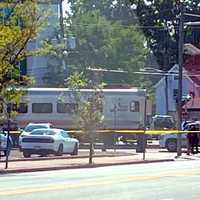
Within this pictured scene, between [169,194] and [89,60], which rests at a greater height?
[89,60]

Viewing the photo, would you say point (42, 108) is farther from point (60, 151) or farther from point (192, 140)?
point (60, 151)

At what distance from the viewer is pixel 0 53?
29.8 metres

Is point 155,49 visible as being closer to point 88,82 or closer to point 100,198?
point 88,82

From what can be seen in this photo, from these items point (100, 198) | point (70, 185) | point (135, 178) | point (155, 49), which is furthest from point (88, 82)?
point (155, 49)

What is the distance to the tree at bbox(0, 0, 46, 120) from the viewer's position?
98.1ft

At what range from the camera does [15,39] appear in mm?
29797

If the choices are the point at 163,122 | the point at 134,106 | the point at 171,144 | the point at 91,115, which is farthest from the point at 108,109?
the point at 91,115

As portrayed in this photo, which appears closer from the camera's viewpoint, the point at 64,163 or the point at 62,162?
the point at 64,163

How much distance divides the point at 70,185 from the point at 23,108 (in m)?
34.9

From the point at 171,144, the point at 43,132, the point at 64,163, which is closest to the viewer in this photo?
the point at 64,163

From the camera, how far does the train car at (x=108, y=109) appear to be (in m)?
57.0

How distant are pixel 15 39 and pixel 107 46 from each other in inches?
2406

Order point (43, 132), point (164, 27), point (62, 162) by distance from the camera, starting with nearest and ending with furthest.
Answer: point (62, 162) < point (43, 132) < point (164, 27)

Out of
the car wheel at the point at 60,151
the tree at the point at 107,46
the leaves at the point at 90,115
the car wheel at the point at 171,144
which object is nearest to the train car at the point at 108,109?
the car wheel at the point at 171,144
